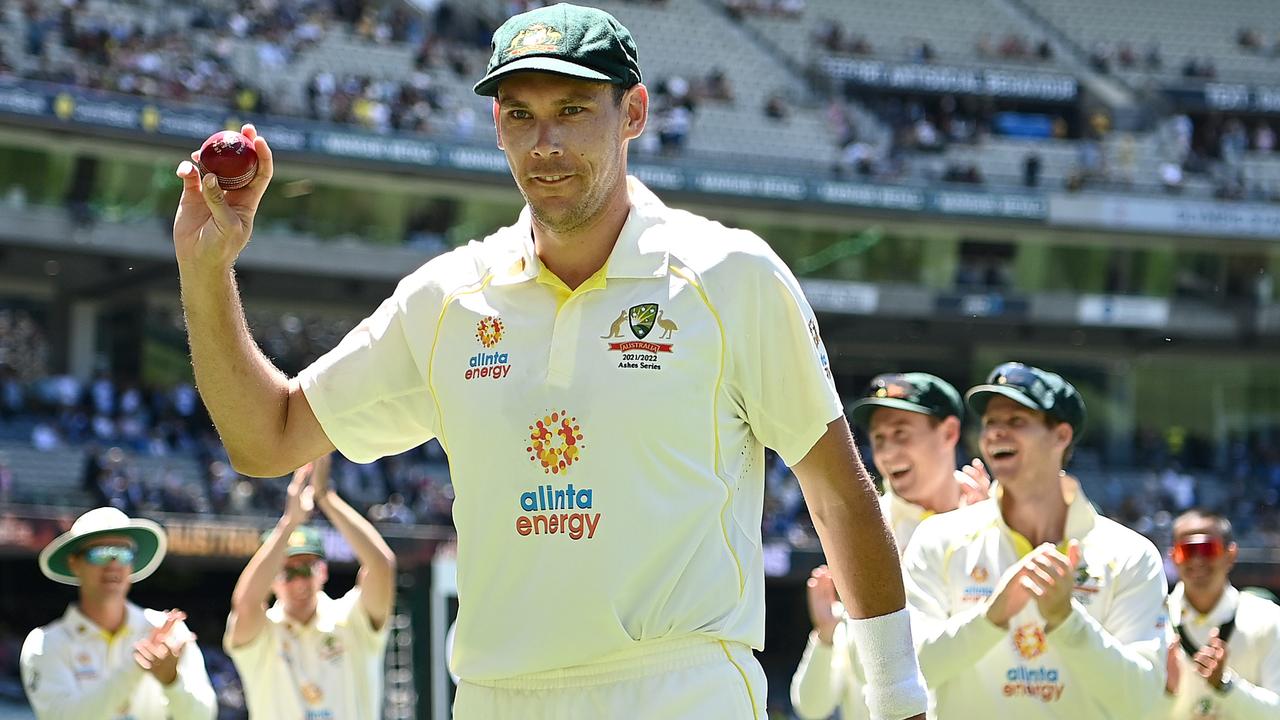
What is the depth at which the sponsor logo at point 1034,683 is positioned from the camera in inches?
204

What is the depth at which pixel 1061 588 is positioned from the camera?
4668mm

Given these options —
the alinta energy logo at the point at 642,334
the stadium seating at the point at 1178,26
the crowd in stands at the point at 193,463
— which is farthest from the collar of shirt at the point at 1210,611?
the stadium seating at the point at 1178,26

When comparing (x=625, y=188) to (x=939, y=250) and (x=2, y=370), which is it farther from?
(x=939, y=250)

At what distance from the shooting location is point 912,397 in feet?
20.9

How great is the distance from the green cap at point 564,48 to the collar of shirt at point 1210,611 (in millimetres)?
4431

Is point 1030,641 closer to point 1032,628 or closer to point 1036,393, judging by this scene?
point 1032,628

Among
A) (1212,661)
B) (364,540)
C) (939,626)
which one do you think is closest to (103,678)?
(364,540)

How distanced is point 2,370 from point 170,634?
23396 mm

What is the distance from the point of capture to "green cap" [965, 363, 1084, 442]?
545 centimetres

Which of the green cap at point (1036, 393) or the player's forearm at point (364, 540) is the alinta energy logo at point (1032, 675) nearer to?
the green cap at point (1036, 393)

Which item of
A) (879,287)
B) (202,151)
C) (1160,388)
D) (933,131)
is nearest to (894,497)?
(202,151)

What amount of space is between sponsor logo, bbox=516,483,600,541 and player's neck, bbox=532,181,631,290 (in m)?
0.41

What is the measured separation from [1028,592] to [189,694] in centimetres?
402

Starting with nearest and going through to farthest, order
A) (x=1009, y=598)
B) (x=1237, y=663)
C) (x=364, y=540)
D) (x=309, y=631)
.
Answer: (x=1009, y=598) < (x=1237, y=663) < (x=364, y=540) < (x=309, y=631)
